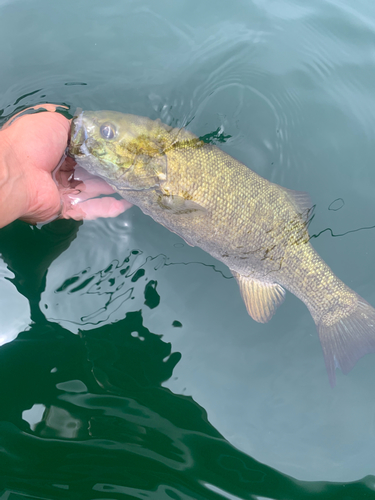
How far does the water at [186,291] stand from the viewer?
291cm

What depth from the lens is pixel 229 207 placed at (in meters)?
2.96

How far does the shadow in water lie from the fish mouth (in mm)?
993

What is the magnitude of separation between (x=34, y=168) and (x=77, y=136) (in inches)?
21.4

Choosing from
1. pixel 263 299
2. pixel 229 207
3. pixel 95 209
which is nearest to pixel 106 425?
pixel 263 299

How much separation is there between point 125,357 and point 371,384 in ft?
8.19

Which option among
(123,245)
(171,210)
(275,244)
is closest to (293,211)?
(275,244)

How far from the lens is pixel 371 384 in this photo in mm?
3201

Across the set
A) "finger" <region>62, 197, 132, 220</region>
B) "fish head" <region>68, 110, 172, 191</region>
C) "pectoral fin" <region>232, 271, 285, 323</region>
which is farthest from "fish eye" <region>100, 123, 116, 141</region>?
"pectoral fin" <region>232, 271, 285, 323</region>

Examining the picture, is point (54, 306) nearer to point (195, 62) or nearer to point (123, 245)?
point (123, 245)

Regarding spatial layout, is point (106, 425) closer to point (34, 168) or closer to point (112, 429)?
point (112, 429)

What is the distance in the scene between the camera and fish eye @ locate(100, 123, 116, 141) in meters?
3.01

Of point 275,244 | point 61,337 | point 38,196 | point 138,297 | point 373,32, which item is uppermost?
point 373,32

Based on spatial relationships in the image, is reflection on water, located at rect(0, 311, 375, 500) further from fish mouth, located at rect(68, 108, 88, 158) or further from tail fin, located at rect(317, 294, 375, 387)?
fish mouth, located at rect(68, 108, 88, 158)

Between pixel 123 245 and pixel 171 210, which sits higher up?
pixel 171 210
